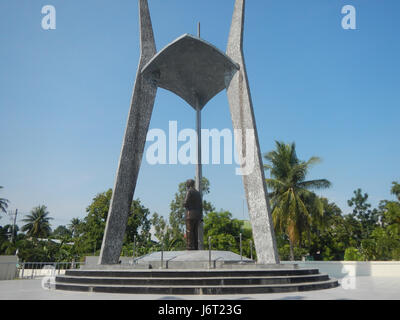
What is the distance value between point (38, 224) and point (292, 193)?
36.6 metres

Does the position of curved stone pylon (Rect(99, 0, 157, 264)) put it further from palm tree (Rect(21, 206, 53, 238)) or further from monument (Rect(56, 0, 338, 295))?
palm tree (Rect(21, 206, 53, 238))

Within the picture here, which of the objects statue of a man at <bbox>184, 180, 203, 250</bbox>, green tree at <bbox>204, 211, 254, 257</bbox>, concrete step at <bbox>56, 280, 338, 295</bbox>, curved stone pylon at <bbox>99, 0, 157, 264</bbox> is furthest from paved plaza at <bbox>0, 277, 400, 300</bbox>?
green tree at <bbox>204, 211, 254, 257</bbox>

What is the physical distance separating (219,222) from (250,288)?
21454mm

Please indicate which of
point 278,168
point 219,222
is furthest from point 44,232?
point 278,168

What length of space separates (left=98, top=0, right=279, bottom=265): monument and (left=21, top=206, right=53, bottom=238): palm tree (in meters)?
36.0

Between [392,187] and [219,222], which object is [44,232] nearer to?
[219,222]

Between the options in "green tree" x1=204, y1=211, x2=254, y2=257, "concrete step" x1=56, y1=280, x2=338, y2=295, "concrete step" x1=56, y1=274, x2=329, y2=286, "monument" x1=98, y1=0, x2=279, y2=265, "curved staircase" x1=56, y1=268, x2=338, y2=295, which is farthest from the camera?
"green tree" x1=204, y1=211, x2=254, y2=257

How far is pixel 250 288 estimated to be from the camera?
7059 millimetres

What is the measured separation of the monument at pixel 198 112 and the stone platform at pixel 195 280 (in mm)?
2489

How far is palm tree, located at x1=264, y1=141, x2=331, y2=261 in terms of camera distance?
1933 cm

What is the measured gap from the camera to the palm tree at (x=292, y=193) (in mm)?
19328

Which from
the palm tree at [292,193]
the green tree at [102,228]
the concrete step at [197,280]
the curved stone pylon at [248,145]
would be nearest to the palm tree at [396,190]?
the palm tree at [292,193]

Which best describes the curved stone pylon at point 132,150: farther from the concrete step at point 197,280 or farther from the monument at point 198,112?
the concrete step at point 197,280

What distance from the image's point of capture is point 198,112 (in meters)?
15.7
